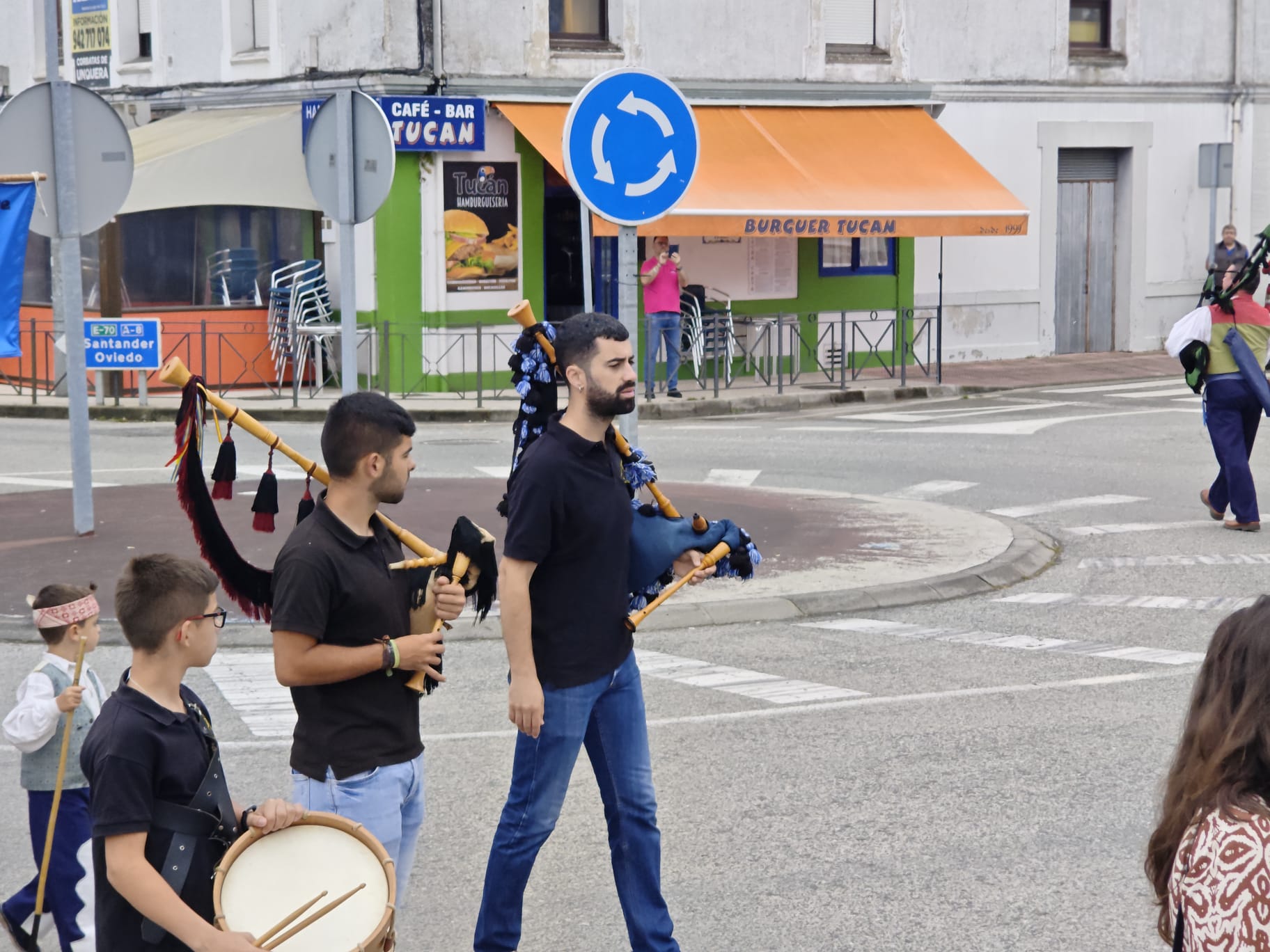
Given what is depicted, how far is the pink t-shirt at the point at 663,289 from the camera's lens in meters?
22.1

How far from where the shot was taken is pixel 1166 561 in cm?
A: 1164

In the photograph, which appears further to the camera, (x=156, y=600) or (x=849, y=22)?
(x=849, y=22)

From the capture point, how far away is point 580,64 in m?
23.2

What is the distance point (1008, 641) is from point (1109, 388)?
1527cm

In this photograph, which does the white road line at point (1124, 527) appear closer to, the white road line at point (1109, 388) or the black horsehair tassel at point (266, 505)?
the black horsehair tassel at point (266, 505)

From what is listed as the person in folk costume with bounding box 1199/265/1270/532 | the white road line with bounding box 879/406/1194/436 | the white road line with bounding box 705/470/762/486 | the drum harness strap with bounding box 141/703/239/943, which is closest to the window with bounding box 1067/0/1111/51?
the white road line with bounding box 879/406/1194/436

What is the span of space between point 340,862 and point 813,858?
2.53m

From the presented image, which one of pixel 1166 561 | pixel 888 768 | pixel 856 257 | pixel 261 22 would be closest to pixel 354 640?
pixel 888 768

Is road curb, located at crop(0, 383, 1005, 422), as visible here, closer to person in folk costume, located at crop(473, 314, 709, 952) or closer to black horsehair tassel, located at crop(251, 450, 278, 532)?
black horsehair tassel, located at crop(251, 450, 278, 532)

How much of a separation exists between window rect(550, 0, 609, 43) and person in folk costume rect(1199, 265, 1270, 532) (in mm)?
12622

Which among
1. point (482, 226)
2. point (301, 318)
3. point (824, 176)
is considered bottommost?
point (301, 318)

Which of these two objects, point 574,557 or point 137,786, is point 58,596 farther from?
point 137,786

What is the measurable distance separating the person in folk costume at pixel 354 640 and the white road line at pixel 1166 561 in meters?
8.01

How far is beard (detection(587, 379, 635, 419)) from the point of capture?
4.81 m
